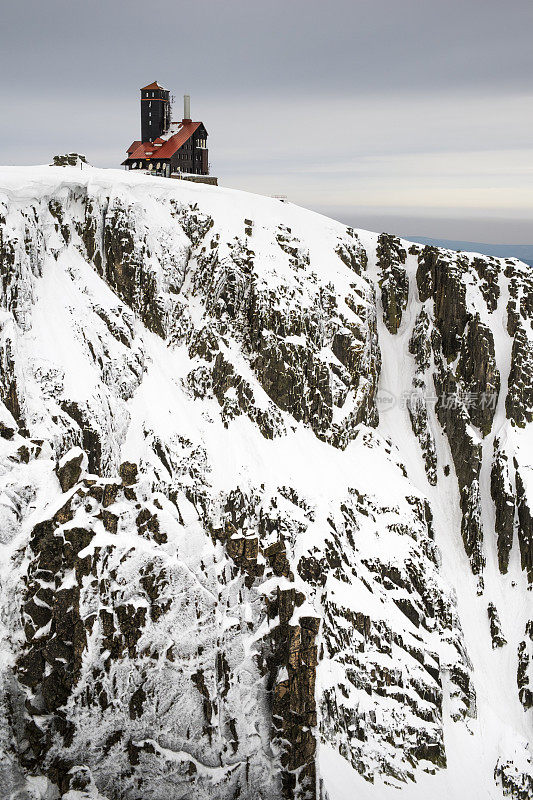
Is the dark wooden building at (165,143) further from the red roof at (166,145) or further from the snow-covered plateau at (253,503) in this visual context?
the snow-covered plateau at (253,503)

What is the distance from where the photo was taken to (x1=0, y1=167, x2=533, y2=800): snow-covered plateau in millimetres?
55594

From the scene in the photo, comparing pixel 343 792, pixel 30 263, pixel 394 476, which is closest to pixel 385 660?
pixel 343 792

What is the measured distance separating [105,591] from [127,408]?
34258 millimetres

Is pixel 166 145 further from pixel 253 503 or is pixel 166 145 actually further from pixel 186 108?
pixel 253 503

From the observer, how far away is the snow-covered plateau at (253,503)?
55594 mm

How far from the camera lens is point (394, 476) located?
106 meters

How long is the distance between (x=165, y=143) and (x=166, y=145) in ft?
2.28

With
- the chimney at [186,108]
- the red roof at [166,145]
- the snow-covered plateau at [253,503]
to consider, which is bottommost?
the snow-covered plateau at [253,503]

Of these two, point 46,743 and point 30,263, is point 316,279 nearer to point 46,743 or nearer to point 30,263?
point 30,263

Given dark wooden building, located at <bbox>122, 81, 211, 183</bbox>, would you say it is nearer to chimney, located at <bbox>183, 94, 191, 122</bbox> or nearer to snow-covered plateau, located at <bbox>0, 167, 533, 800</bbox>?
chimney, located at <bbox>183, 94, 191, 122</bbox>

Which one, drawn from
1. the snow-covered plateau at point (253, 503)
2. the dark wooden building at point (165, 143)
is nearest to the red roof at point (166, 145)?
the dark wooden building at point (165, 143)

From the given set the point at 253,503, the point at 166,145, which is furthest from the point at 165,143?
the point at 253,503

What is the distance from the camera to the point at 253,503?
301 ft

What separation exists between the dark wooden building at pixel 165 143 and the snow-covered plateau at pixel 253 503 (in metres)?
11.3
